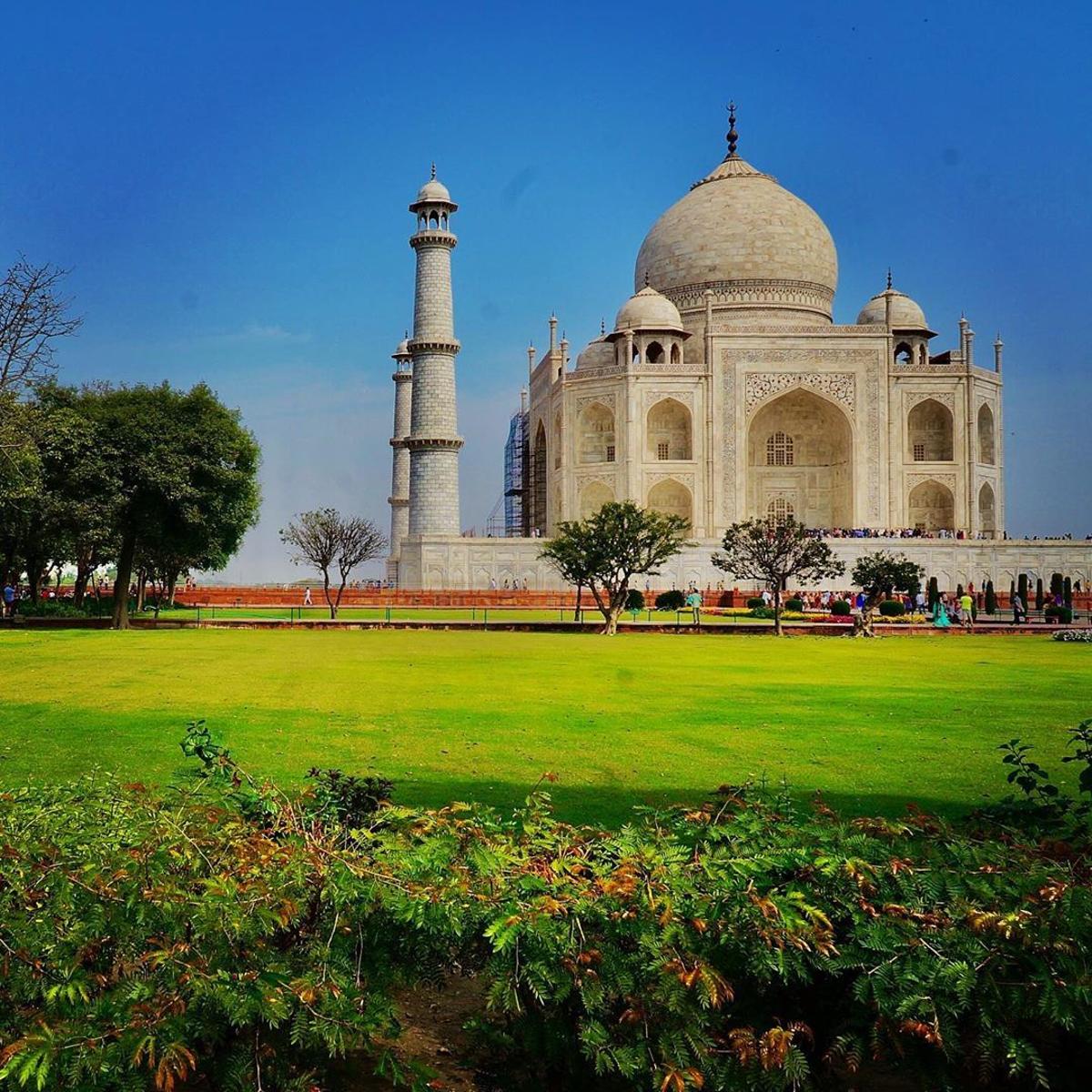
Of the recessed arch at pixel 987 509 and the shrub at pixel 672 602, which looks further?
the recessed arch at pixel 987 509

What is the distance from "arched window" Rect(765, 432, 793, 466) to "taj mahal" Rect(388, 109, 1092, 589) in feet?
0.25

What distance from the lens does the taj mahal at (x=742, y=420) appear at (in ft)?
117

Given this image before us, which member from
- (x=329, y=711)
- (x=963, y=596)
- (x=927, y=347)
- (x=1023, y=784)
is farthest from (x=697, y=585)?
(x=1023, y=784)

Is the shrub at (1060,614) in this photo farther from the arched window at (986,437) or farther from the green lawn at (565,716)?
the arched window at (986,437)

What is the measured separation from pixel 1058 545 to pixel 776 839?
36720 millimetres

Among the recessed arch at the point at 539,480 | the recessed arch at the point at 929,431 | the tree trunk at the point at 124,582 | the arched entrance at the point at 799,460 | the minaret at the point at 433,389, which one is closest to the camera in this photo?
the tree trunk at the point at 124,582

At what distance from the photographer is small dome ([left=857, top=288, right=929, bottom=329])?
42.0 meters

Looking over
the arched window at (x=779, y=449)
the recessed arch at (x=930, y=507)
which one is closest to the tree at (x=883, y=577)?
the recessed arch at (x=930, y=507)

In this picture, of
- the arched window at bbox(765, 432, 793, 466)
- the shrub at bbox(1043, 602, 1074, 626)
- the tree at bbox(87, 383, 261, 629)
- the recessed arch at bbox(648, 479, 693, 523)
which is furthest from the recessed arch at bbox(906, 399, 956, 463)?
the tree at bbox(87, 383, 261, 629)

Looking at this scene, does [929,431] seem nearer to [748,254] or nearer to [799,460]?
[799,460]

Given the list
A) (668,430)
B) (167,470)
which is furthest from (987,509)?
(167,470)

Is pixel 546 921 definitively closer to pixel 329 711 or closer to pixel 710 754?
pixel 710 754

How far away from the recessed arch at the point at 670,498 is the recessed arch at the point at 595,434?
217 centimetres

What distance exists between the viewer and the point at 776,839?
3084 mm
